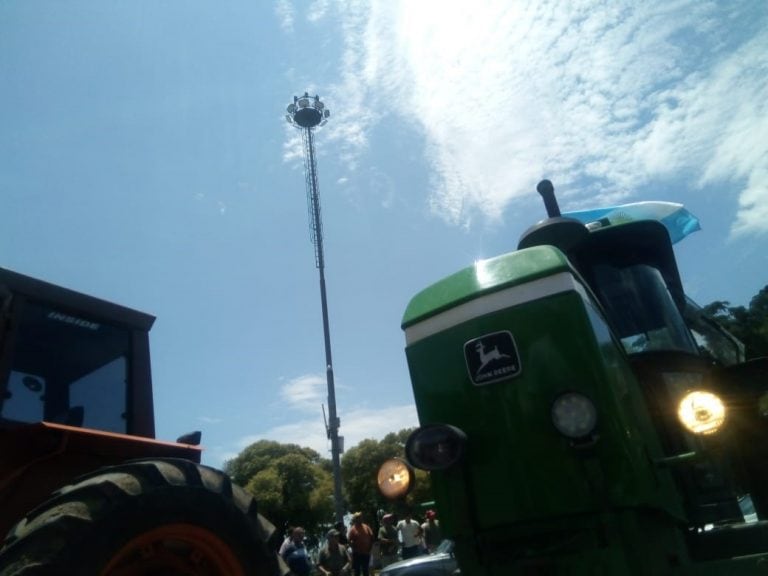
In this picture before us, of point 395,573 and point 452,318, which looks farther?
point 395,573

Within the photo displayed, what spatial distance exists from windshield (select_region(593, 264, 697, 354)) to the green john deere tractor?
6.3 inches

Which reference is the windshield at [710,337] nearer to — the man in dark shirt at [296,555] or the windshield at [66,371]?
the windshield at [66,371]

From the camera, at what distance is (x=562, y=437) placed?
2521mm

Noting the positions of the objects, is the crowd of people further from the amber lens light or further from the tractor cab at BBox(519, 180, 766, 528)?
the amber lens light

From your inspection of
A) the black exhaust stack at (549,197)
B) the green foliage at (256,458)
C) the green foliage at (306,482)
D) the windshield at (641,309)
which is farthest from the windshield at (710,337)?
the green foliage at (256,458)

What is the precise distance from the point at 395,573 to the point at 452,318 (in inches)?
326

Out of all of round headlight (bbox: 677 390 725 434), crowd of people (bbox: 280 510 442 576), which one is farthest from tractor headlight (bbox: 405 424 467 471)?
crowd of people (bbox: 280 510 442 576)

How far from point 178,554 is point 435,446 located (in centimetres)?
127

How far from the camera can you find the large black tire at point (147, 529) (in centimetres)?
194

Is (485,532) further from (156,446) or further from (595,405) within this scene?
(156,446)

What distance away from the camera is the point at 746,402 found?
3.13m

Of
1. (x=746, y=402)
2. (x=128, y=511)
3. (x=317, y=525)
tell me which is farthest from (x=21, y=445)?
(x=317, y=525)

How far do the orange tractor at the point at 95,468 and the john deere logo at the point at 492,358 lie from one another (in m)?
1.28

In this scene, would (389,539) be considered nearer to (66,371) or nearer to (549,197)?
(549,197)
